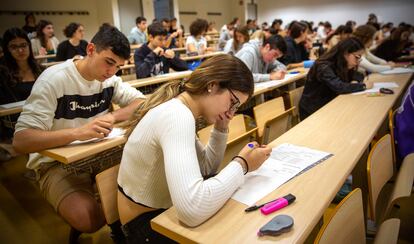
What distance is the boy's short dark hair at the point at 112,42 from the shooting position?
1566mm

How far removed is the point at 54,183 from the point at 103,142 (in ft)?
1.14

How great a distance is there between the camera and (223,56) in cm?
111

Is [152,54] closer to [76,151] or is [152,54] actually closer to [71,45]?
[71,45]

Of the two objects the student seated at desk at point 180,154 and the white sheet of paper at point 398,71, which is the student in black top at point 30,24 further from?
the student seated at desk at point 180,154

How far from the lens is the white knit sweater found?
2.81 feet

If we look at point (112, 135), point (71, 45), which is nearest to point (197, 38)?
point (71, 45)

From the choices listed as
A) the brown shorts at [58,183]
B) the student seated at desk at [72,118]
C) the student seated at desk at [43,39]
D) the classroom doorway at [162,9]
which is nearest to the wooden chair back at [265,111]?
the student seated at desk at [72,118]

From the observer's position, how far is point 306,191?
105cm

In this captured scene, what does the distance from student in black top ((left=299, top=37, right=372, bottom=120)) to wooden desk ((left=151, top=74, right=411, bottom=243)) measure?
67 cm

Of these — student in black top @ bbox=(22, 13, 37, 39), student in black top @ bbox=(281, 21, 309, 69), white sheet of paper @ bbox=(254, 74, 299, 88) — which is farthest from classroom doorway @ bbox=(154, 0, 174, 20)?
white sheet of paper @ bbox=(254, 74, 299, 88)

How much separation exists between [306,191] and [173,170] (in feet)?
1.63

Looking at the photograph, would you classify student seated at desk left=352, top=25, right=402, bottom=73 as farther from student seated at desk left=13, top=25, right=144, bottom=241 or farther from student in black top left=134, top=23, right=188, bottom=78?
student seated at desk left=13, top=25, right=144, bottom=241

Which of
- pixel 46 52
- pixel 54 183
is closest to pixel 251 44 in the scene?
pixel 54 183

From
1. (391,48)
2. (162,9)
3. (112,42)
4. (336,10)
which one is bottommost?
(391,48)
